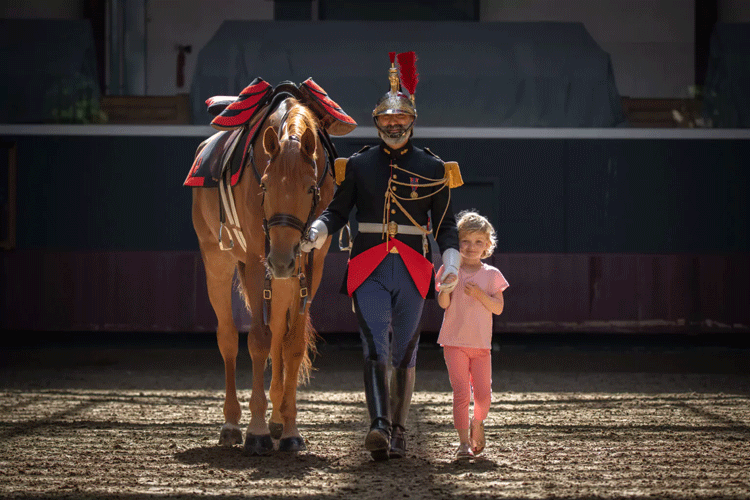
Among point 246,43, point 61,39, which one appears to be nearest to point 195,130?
point 246,43

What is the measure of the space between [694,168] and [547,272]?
7.20 feet

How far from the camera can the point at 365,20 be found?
11875 mm

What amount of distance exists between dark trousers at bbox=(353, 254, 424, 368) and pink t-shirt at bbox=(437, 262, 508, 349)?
16 centimetres

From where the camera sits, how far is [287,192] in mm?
3963

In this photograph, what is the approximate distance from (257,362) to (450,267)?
113 cm

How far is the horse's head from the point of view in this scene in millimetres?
3900

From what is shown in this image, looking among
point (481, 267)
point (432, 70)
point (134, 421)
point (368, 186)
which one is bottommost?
point (134, 421)

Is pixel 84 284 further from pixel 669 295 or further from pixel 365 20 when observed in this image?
pixel 669 295

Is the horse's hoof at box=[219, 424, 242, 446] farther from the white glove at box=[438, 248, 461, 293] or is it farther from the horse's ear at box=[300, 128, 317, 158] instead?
the horse's ear at box=[300, 128, 317, 158]

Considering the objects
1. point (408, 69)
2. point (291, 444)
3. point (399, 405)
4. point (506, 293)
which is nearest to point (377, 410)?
point (399, 405)

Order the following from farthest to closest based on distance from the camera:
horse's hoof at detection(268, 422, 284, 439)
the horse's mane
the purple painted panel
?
the purple painted panel → horse's hoof at detection(268, 422, 284, 439) → the horse's mane

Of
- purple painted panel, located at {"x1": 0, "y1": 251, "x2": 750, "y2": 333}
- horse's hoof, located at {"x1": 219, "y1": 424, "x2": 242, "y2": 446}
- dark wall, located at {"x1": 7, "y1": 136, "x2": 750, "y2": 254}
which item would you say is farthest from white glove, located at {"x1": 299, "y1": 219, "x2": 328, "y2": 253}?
dark wall, located at {"x1": 7, "y1": 136, "x2": 750, "y2": 254}

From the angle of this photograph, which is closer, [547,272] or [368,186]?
[368,186]

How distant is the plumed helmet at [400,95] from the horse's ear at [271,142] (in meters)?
0.48
